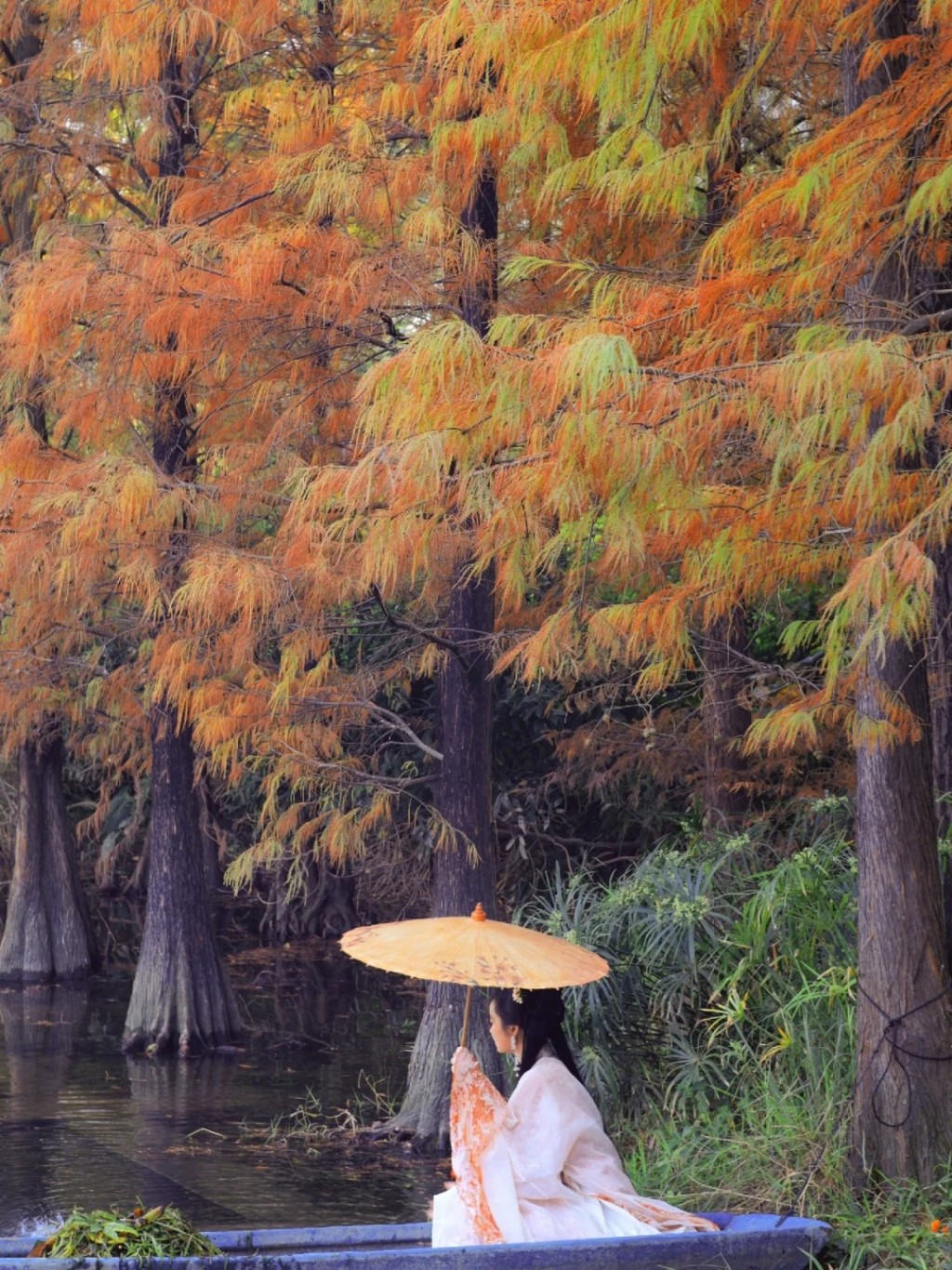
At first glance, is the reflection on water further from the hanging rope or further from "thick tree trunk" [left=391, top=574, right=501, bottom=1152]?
the hanging rope

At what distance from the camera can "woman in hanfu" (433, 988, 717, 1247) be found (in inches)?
216

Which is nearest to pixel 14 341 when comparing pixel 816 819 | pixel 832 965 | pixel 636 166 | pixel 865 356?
pixel 636 166

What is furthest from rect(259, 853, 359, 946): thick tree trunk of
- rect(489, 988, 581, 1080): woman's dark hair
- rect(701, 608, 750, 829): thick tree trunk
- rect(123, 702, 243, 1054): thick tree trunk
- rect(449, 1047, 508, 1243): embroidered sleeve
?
rect(449, 1047, 508, 1243): embroidered sleeve

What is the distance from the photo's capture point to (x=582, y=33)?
20.2 feet

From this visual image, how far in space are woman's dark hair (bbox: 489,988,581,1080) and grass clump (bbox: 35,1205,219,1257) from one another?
1.25 m

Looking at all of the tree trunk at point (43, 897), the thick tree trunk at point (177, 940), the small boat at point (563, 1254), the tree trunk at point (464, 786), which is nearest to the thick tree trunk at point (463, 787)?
the tree trunk at point (464, 786)

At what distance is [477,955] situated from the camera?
558 cm

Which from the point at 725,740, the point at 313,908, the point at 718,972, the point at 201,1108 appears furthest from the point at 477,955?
the point at 313,908

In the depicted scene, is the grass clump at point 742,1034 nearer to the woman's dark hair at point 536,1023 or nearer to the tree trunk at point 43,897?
the woman's dark hair at point 536,1023

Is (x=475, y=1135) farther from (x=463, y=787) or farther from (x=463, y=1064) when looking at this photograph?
(x=463, y=787)

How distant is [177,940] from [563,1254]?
10191 millimetres

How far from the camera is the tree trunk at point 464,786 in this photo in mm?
10680

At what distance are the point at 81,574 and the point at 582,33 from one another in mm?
7107

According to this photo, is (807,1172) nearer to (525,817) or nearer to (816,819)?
(816,819)
